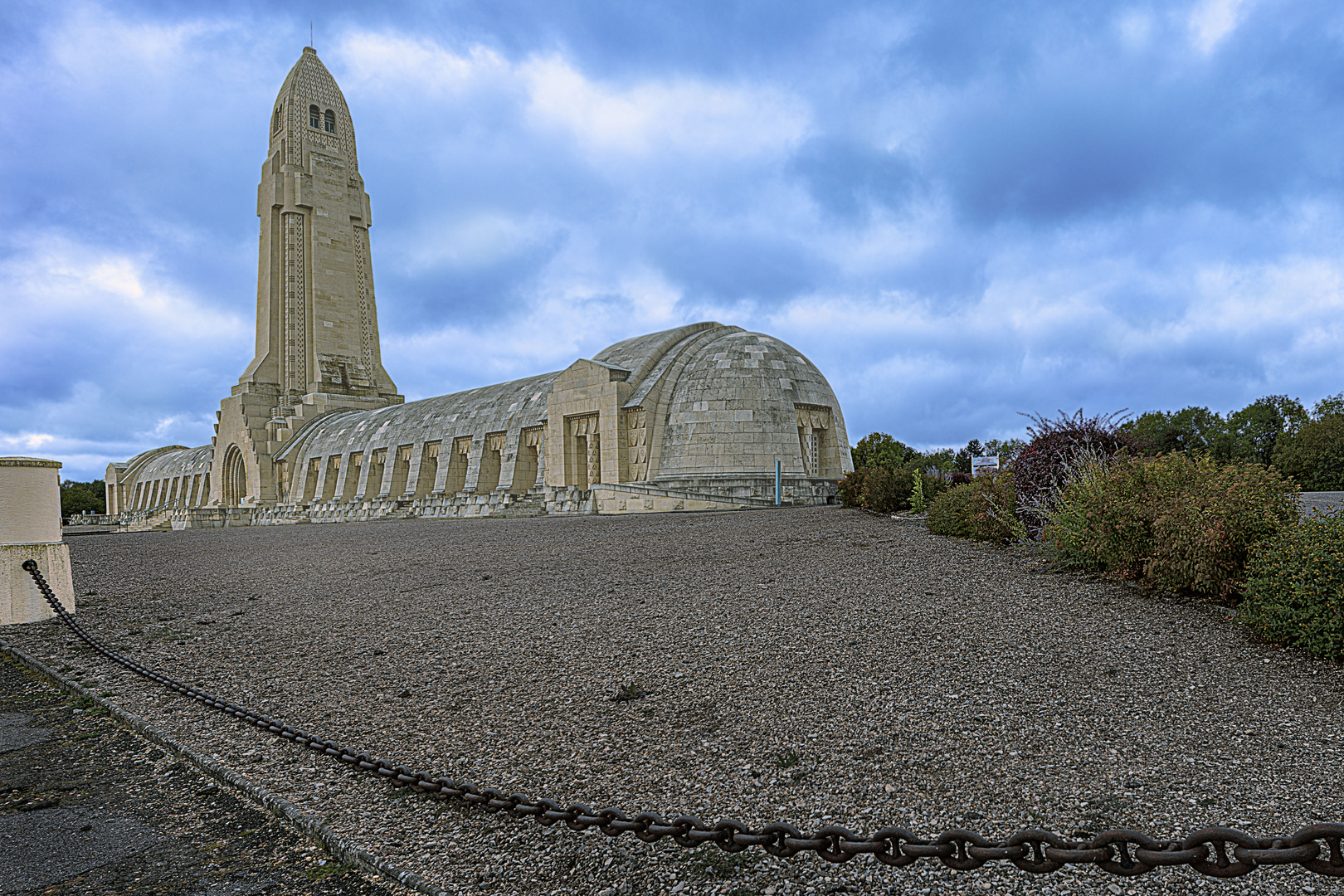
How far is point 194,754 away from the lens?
4324mm

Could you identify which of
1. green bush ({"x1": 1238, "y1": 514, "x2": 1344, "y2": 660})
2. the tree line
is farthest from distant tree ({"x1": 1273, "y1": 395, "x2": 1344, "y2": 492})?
green bush ({"x1": 1238, "y1": 514, "x2": 1344, "y2": 660})

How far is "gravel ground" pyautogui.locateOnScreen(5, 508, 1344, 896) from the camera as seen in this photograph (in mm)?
3230

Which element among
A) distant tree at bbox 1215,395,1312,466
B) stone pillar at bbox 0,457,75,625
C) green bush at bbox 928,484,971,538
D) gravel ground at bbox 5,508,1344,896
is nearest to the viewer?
gravel ground at bbox 5,508,1344,896

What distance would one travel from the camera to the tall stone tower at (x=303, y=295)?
160ft

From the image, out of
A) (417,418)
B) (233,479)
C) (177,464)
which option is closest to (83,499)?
(177,464)

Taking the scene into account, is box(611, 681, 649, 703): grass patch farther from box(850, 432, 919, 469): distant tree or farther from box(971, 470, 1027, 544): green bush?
box(850, 432, 919, 469): distant tree

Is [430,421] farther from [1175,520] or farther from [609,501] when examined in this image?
[1175,520]

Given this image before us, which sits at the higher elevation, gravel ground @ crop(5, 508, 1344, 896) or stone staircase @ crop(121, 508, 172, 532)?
stone staircase @ crop(121, 508, 172, 532)

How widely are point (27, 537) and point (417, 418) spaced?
31926mm

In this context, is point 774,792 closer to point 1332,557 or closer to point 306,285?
point 1332,557

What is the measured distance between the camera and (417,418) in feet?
129

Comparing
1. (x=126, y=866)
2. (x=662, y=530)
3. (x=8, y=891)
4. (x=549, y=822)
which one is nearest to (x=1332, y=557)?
(x=549, y=822)

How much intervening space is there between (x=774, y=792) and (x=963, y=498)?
31.2 feet

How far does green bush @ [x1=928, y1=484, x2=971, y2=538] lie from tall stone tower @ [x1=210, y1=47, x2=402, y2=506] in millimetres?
44294
